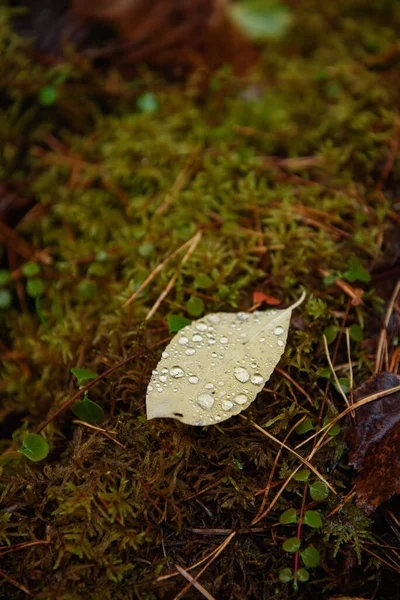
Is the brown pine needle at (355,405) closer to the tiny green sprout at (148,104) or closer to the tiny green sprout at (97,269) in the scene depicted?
the tiny green sprout at (97,269)

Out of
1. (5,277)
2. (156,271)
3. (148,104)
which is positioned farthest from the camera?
(148,104)

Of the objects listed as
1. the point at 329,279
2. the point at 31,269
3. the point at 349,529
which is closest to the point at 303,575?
the point at 349,529

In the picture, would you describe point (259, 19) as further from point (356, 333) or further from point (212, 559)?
point (212, 559)

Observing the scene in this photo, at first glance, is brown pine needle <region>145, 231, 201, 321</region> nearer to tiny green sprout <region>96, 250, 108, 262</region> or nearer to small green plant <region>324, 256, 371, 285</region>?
tiny green sprout <region>96, 250, 108, 262</region>

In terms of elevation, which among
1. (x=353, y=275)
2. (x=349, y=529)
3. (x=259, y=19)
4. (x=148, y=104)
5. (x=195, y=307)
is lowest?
(x=349, y=529)

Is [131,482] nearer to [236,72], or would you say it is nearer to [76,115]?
[76,115]

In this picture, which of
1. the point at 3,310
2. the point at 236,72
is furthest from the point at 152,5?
the point at 3,310

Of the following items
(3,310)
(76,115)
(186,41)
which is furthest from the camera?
(186,41)
